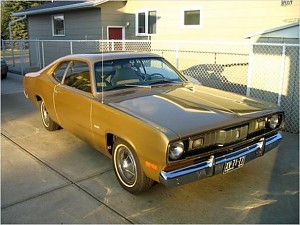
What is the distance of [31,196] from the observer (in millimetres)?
3709

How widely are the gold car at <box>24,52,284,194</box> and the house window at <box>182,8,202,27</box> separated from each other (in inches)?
317

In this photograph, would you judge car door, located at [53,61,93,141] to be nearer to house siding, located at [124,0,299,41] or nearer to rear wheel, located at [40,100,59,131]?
rear wheel, located at [40,100,59,131]

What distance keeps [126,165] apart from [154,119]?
2.50 ft

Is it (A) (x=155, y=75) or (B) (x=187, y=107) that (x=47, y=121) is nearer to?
(A) (x=155, y=75)

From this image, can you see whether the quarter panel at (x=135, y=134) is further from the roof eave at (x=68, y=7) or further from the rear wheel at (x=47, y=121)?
the roof eave at (x=68, y=7)

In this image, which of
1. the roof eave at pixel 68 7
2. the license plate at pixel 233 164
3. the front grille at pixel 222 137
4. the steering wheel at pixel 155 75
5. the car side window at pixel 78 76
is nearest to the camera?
the front grille at pixel 222 137

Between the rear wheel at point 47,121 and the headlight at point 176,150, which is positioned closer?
the headlight at point 176,150

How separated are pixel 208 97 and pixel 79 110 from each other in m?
1.74

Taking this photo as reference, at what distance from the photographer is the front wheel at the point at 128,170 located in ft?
11.6

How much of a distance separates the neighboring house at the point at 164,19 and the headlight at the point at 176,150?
835 cm

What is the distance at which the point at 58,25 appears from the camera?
18.3 metres

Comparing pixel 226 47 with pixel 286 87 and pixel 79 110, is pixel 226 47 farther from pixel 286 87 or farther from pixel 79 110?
pixel 79 110

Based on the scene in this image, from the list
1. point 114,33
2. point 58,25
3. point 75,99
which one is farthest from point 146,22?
point 75,99

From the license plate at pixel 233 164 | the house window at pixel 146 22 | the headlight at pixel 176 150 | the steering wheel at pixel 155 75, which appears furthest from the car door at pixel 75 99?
the house window at pixel 146 22
